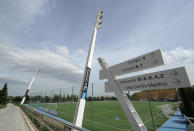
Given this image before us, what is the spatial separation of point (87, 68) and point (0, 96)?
42.9 m

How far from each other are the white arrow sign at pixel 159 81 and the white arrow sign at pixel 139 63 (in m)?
0.17

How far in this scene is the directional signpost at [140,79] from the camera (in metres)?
1.63

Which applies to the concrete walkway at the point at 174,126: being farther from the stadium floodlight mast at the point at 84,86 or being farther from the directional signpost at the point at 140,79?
the directional signpost at the point at 140,79

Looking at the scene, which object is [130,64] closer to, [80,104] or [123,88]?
[123,88]

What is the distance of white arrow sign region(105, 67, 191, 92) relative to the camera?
156 centimetres

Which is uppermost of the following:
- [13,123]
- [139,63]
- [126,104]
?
[139,63]

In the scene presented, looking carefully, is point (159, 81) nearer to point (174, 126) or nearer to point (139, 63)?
point (139, 63)

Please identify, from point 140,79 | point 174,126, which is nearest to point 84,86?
point 140,79

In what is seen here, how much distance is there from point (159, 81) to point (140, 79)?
37 centimetres

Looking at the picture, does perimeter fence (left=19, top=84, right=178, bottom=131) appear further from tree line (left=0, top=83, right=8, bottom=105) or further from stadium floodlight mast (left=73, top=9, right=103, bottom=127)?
tree line (left=0, top=83, right=8, bottom=105)

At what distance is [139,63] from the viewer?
2158 millimetres

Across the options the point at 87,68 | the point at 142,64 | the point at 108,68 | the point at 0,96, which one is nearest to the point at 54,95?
the point at 87,68

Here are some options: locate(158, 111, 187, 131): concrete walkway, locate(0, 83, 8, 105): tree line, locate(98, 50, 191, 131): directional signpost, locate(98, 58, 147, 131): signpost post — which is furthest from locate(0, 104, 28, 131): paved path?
locate(0, 83, 8, 105): tree line

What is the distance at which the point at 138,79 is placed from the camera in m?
2.15
